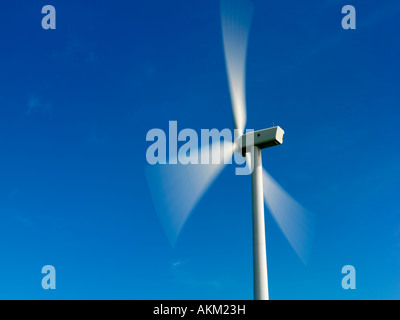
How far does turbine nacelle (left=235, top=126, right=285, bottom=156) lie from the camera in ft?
90.9

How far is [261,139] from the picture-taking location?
28.1m

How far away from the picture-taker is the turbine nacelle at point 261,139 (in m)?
27.7
